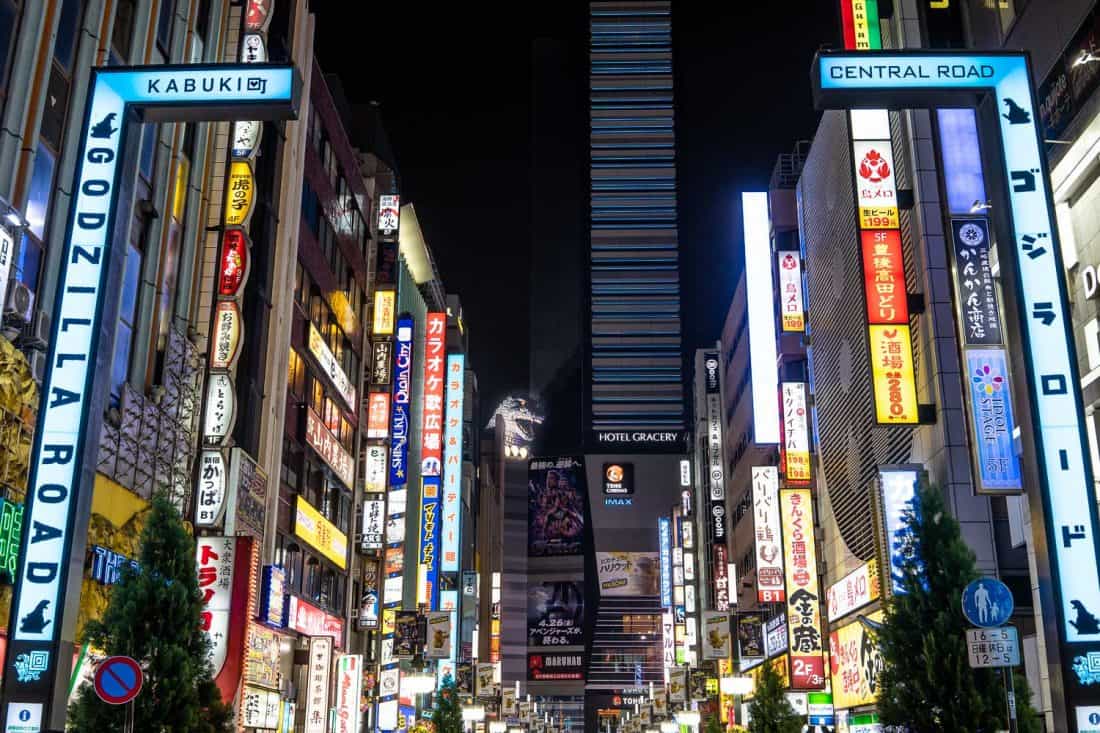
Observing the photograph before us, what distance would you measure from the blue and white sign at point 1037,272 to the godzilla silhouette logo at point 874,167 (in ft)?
54.7

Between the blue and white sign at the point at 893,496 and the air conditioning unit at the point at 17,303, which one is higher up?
the air conditioning unit at the point at 17,303

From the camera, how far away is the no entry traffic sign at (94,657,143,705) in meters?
11.7

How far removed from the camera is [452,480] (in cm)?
6106

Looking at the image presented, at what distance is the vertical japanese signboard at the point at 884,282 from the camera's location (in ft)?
90.0

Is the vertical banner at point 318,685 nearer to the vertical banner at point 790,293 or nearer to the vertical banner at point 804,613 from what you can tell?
the vertical banner at point 804,613

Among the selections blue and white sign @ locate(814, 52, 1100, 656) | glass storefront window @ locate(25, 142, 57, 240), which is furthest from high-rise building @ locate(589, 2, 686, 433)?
blue and white sign @ locate(814, 52, 1100, 656)

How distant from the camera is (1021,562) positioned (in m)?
26.4

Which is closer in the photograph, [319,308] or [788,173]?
[319,308]

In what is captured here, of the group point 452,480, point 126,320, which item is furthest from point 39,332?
point 452,480

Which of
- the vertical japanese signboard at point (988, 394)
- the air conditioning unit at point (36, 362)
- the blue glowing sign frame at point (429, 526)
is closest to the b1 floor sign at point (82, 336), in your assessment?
the air conditioning unit at point (36, 362)

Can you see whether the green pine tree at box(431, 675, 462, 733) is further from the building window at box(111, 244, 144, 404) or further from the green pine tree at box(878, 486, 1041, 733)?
the green pine tree at box(878, 486, 1041, 733)

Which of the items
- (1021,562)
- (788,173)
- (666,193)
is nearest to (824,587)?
(1021,562)

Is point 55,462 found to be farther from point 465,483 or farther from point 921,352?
point 465,483

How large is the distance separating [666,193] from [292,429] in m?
120
